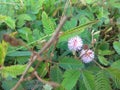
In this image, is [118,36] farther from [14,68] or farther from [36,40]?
[14,68]

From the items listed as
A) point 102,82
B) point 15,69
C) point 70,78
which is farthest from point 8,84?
point 102,82

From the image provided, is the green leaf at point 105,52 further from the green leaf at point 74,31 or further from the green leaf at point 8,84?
the green leaf at point 8,84

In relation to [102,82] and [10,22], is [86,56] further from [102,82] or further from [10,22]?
[10,22]

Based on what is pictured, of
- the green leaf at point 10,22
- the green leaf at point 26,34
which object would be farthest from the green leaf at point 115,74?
the green leaf at point 10,22

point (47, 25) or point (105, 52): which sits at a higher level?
point (47, 25)

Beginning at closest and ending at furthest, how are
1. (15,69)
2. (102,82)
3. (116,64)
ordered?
(15,69) < (102,82) < (116,64)
